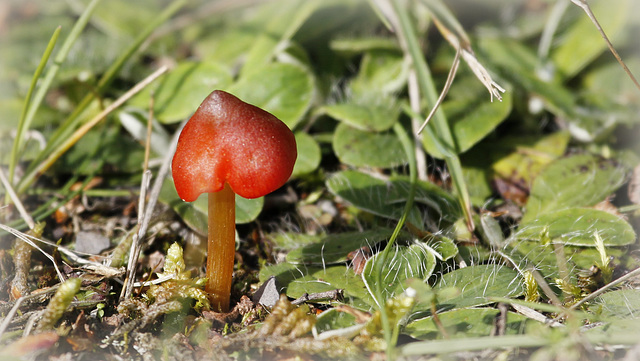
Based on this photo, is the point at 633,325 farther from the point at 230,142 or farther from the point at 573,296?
the point at 230,142

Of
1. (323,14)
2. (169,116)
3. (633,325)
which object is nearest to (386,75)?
(323,14)

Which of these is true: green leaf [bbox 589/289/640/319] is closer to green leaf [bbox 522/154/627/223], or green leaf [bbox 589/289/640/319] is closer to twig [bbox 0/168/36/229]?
green leaf [bbox 522/154/627/223]

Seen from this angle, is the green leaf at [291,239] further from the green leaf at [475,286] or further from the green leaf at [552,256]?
the green leaf at [552,256]

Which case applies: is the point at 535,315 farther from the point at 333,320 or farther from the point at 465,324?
the point at 333,320

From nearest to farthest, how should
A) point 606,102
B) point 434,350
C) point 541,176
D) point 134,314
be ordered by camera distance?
point 434,350 → point 134,314 → point 541,176 → point 606,102

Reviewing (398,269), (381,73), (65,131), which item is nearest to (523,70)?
(381,73)

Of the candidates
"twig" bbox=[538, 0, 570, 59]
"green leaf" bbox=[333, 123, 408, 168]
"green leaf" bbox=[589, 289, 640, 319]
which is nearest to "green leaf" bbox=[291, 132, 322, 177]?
"green leaf" bbox=[333, 123, 408, 168]

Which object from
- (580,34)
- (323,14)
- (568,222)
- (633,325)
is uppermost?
(323,14)
